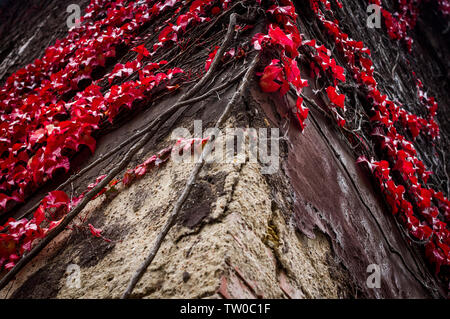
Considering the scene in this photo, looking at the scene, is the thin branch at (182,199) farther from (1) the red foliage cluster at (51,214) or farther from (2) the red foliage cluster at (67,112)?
(2) the red foliage cluster at (67,112)

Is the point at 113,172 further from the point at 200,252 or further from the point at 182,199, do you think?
the point at 200,252

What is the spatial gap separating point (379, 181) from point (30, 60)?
3.77 m

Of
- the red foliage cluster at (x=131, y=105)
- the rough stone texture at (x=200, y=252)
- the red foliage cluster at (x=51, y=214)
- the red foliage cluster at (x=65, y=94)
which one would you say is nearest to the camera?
the rough stone texture at (x=200, y=252)

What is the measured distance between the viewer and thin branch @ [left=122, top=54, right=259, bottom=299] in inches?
32.0

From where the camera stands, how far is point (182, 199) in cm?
91

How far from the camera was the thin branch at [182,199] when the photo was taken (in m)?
0.81

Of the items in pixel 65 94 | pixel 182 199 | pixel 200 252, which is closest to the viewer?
pixel 200 252

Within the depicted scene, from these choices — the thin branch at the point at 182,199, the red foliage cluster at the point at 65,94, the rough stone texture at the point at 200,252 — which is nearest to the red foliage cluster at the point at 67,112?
the red foliage cluster at the point at 65,94

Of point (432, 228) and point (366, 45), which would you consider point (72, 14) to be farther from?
point (432, 228)

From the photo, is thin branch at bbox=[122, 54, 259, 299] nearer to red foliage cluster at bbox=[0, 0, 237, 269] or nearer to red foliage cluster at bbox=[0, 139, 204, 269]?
red foliage cluster at bbox=[0, 139, 204, 269]

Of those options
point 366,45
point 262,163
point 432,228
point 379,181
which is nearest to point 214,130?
point 262,163

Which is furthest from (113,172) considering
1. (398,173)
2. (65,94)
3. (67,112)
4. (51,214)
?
(398,173)
